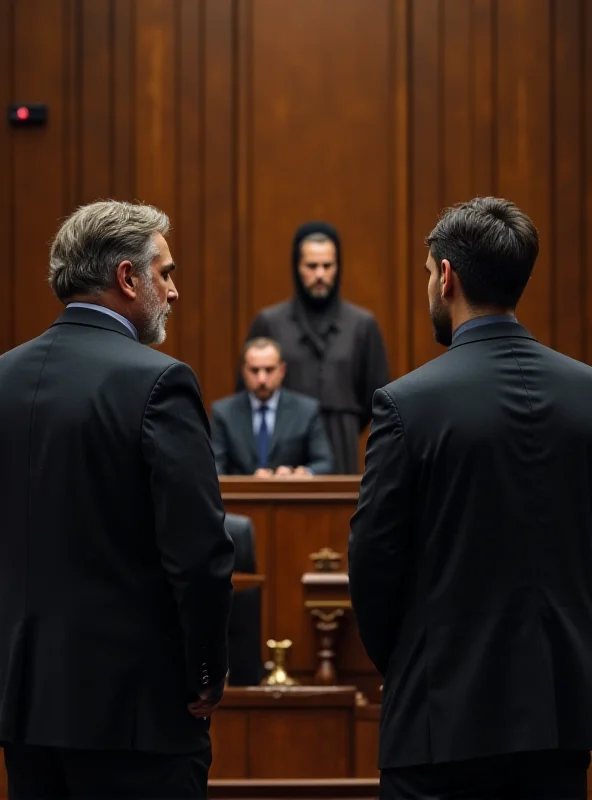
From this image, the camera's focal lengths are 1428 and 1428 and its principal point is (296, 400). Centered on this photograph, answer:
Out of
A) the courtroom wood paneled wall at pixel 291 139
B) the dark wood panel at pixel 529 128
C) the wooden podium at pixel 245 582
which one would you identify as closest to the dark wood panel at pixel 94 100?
the courtroom wood paneled wall at pixel 291 139

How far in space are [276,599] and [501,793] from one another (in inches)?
147

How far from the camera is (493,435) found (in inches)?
95.5

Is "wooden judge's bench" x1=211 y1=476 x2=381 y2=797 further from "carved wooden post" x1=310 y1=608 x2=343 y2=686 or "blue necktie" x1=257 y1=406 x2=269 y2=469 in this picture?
"blue necktie" x1=257 y1=406 x2=269 y2=469

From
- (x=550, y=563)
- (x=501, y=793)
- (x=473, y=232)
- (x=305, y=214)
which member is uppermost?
(x=305, y=214)

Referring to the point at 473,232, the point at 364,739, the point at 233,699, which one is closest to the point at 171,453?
the point at 473,232

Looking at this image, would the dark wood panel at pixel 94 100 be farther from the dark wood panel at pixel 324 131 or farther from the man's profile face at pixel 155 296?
the man's profile face at pixel 155 296

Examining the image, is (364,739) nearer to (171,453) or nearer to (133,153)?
(171,453)

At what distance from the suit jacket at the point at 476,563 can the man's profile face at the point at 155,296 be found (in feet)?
1.70

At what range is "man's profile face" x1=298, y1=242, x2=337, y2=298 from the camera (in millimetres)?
7504

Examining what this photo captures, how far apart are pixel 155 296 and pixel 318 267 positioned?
4.83 metres

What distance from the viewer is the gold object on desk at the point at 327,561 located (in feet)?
19.6

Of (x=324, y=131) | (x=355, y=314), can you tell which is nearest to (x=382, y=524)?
(x=355, y=314)

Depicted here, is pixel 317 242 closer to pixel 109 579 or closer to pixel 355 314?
pixel 355 314

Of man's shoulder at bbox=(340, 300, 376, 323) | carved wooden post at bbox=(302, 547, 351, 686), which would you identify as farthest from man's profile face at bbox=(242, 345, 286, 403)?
carved wooden post at bbox=(302, 547, 351, 686)
